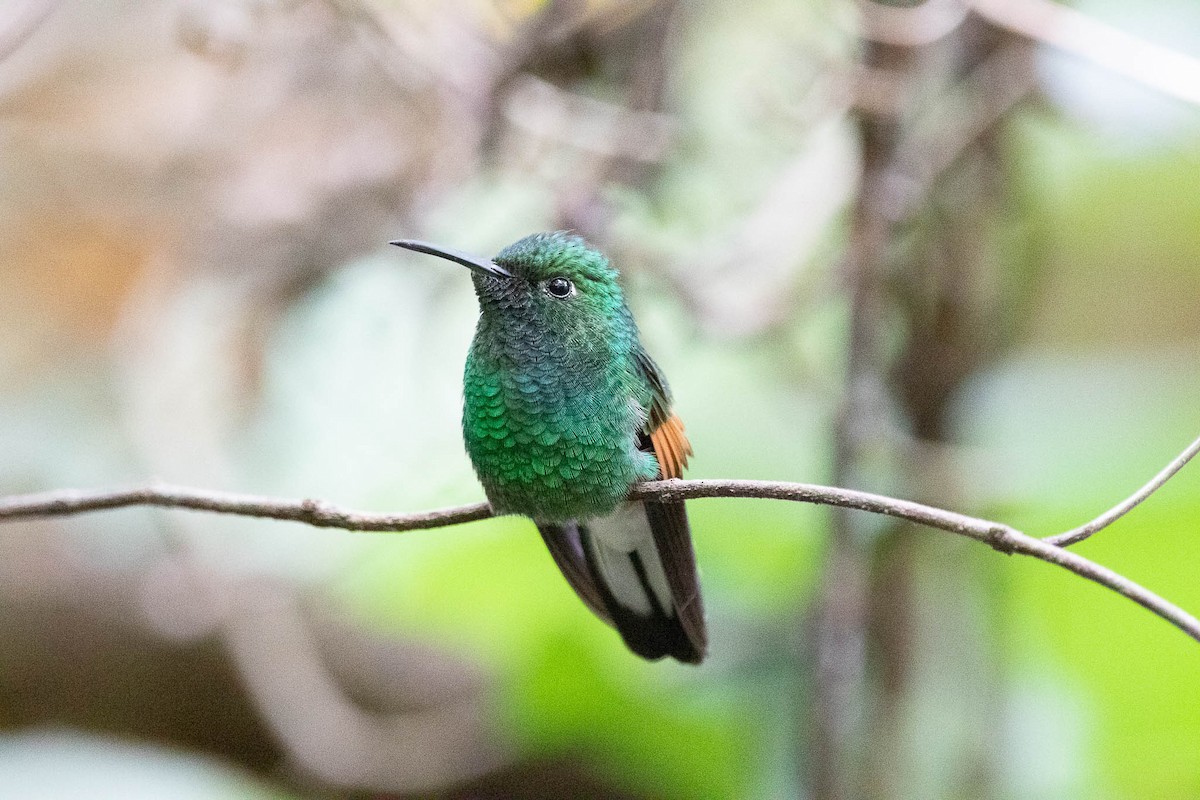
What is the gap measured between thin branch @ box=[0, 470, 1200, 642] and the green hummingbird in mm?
82

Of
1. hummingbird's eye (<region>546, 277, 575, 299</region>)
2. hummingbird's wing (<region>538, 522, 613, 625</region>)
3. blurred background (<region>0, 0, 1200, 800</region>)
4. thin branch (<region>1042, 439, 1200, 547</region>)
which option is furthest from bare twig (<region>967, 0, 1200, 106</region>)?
hummingbird's wing (<region>538, 522, 613, 625</region>)

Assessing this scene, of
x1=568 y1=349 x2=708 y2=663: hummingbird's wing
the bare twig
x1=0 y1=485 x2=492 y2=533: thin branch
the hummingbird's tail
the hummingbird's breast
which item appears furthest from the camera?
the bare twig

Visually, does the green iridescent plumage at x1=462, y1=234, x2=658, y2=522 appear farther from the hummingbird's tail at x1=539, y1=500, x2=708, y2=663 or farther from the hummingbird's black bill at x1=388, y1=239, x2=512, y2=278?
the hummingbird's tail at x1=539, y1=500, x2=708, y2=663

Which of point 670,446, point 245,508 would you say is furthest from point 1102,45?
point 245,508

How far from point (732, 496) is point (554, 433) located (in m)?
0.36

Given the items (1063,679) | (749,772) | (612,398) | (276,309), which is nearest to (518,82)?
(276,309)

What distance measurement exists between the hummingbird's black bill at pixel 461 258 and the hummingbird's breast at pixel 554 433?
0.10 metres

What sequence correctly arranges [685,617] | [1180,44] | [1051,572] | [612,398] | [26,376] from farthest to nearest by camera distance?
[26,376] < [1180,44] < [1051,572] < [685,617] < [612,398]

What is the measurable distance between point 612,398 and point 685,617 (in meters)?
0.35

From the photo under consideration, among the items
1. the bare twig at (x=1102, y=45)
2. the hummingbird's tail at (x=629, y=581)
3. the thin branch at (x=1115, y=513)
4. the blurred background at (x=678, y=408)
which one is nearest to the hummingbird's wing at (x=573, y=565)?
the hummingbird's tail at (x=629, y=581)

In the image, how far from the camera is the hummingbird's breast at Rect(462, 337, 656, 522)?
4.49ft

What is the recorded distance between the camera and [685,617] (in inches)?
60.9

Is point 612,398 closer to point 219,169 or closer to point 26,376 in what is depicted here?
point 219,169

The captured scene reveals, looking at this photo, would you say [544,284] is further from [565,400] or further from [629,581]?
[629,581]
